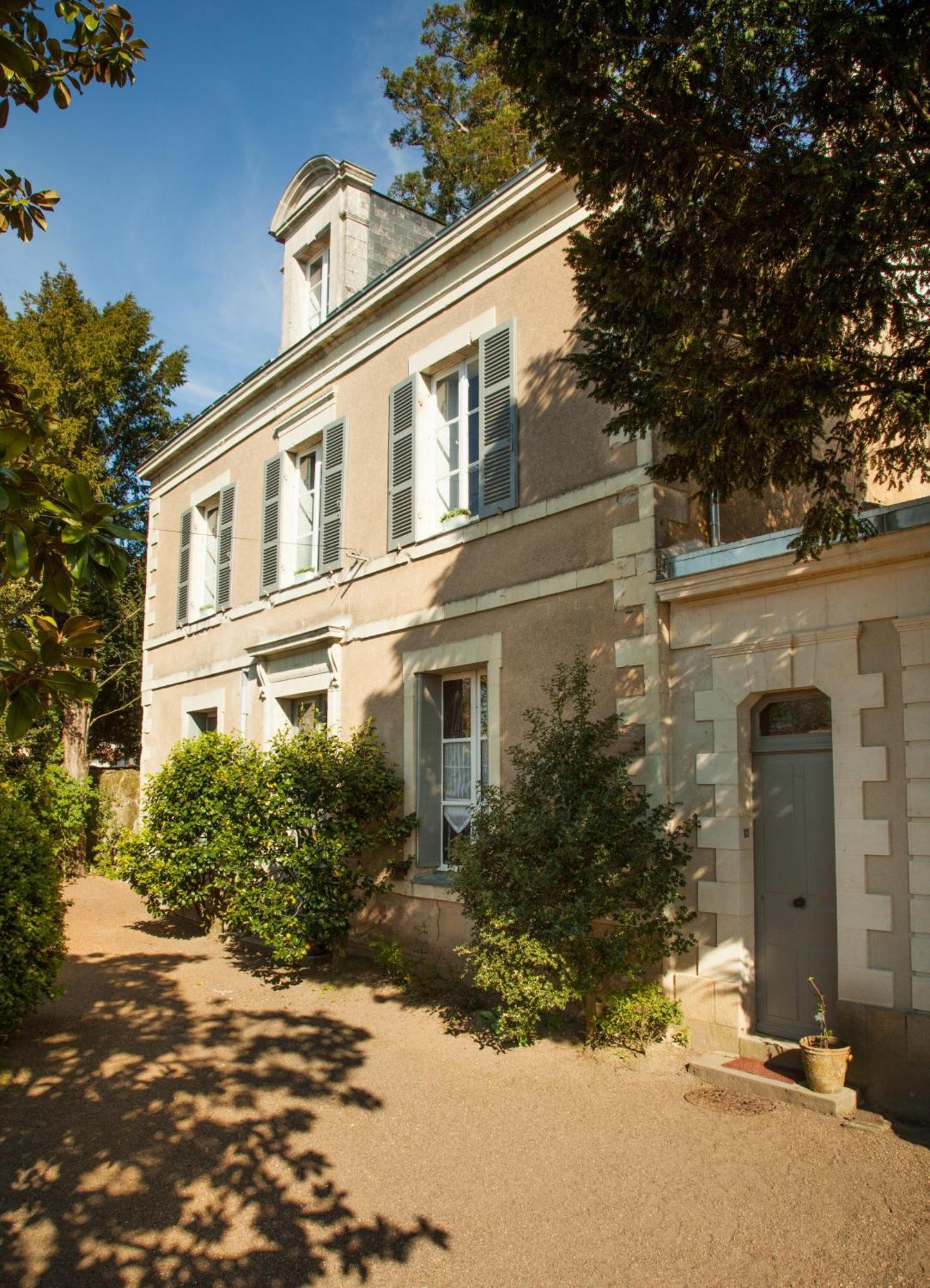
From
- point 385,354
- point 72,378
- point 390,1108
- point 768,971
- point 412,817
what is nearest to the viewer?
point 390,1108

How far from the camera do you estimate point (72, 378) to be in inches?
699

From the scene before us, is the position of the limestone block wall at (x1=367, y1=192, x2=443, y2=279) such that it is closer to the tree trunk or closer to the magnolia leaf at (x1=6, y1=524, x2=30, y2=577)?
the tree trunk

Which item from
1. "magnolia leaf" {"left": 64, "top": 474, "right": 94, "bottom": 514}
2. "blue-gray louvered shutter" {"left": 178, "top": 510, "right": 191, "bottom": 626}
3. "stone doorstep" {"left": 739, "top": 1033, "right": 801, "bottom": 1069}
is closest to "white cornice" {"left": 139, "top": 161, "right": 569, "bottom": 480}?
"blue-gray louvered shutter" {"left": 178, "top": 510, "right": 191, "bottom": 626}

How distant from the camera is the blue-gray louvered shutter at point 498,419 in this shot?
7.87m

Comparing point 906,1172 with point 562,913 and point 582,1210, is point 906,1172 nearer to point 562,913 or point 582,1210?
point 582,1210

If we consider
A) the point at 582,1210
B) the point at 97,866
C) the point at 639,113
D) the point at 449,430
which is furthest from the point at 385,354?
the point at 97,866

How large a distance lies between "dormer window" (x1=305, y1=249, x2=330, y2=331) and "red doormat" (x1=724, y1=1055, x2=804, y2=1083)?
32.4ft

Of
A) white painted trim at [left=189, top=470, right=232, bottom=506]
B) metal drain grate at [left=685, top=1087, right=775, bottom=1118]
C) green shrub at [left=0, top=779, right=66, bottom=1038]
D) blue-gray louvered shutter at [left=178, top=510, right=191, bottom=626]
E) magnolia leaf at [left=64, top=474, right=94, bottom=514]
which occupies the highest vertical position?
white painted trim at [left=189, top=470, right=232, bottom=506]

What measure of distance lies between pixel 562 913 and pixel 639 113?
4.29 metres

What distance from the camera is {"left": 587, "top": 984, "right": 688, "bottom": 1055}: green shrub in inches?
235

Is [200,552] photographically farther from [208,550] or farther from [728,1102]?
[728,1102]

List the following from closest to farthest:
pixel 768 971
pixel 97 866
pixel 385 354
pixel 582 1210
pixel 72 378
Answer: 1. pixel 582 1210
2. pixel 768 971
3. pixel 385 354
4. pixel 97 866
5. pixel 72 378

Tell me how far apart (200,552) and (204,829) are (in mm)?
5423

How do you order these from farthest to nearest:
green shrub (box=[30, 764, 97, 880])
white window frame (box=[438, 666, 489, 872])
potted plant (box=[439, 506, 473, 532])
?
green shrub (box=[30, 764, 97, 880]) → potted plant (box=[439, 506, 473, 532]) → white window frame (box=[438, 666, 489, 872])
